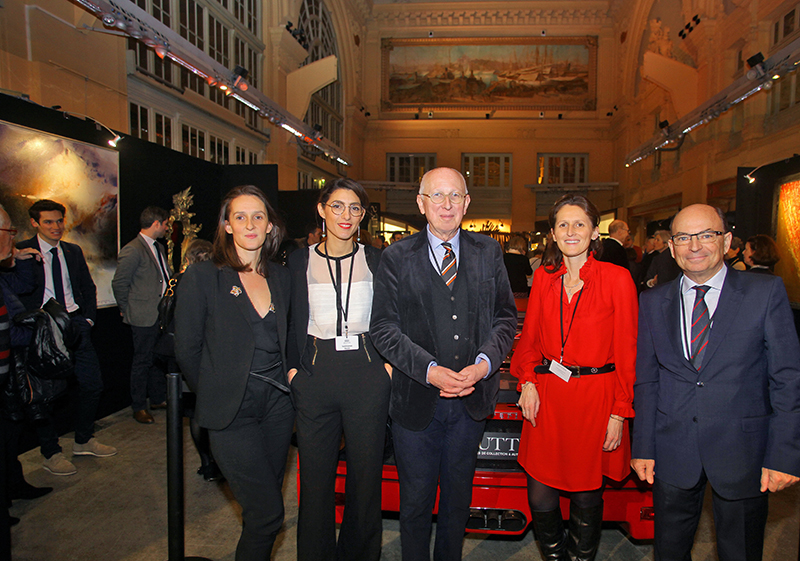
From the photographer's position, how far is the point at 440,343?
195 centimetres

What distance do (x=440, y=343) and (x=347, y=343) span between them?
426 millimetres

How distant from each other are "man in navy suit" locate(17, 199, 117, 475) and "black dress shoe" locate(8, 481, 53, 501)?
370 mm

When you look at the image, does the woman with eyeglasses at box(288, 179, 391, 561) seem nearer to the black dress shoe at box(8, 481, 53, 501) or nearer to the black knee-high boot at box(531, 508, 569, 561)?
the black knee-high boot at box(531, 508, 569, 561)

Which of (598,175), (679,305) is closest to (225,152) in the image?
(679,305)

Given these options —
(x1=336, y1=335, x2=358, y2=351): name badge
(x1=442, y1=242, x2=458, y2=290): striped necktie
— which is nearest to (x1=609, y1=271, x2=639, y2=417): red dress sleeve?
(x1=442, y1=242, x2=458, y2=290): striped necktie

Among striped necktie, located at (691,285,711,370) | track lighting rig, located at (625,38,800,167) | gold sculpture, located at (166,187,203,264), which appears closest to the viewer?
striped necktie, located at (691,285,711,370)

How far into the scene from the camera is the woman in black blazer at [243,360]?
74.4 inches

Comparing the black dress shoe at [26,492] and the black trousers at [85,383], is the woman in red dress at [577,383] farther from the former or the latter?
the black trousers at [85,383]

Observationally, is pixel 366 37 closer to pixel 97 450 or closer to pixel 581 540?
pixel 97 450

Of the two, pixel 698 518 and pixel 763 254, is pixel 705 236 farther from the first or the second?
pixel 763 254

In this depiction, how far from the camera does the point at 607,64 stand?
62.8 ft

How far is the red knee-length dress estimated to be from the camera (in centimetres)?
194

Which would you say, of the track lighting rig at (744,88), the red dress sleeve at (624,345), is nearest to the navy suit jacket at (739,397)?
the red dress sleeve at (624,345)

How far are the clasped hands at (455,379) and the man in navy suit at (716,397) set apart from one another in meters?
0.69
